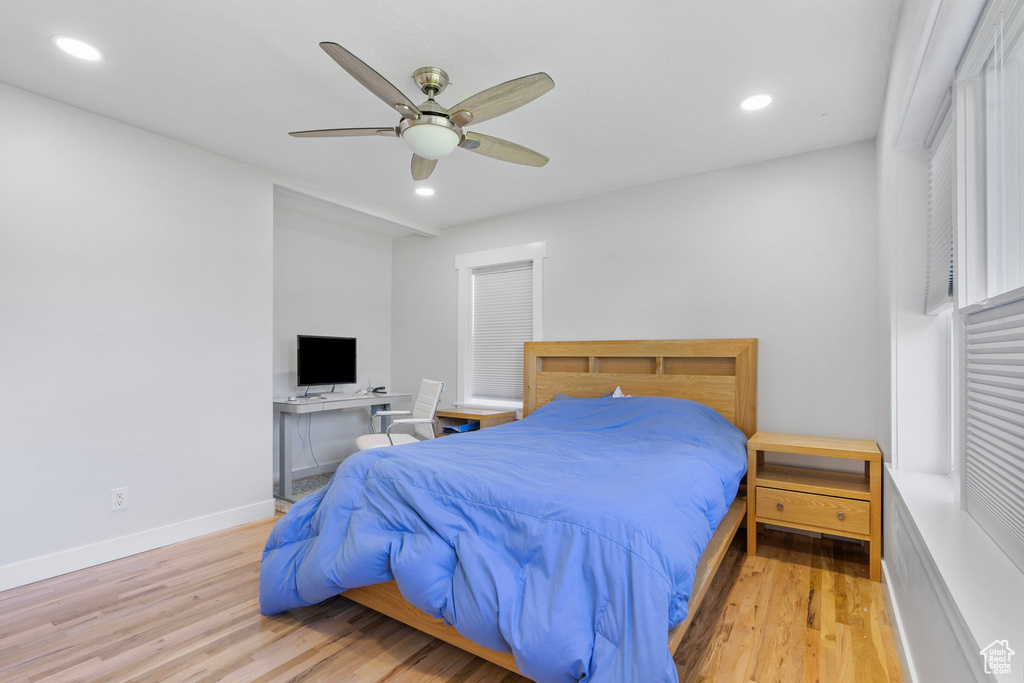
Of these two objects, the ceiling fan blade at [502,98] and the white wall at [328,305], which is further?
the white wall at [328,305]

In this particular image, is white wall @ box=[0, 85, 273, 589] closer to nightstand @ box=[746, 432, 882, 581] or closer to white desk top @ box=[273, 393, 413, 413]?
white desk top @ box=[273, 393, 413, 413]

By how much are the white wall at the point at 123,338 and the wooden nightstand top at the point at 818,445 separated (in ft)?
11.2

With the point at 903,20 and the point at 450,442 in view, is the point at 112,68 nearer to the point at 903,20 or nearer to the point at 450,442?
the point at 450,442

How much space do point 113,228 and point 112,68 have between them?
0.95 meters

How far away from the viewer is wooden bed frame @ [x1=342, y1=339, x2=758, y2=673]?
339cm

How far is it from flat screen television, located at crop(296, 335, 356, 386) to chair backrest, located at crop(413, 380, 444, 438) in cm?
78

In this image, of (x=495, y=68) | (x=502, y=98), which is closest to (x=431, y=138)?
(x=502, y=98)

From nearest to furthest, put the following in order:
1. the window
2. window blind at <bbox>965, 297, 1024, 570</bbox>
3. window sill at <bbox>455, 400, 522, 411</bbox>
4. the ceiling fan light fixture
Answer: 1. window blind at <bbox>965, 297, 1024, 570</bbox>
2. the window
3. the ceiling fan light fixture
4. window sill at <bbox>455, 400, 522, 411</bbox>

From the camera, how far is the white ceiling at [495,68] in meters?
1.99

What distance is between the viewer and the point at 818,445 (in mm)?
2836

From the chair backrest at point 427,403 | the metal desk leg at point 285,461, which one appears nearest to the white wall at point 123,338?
the metal desk leg at point 285,461

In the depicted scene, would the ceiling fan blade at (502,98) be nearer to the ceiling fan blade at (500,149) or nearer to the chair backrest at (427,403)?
the ceiling fan blade at (500,149)

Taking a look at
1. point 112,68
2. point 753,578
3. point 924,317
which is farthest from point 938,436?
point 112,68

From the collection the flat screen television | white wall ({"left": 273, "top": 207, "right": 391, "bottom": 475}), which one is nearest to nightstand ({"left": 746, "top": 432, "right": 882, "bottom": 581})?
the flat screen television
